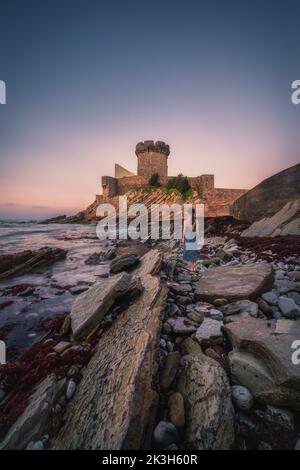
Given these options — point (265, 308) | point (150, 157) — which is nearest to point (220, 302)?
point (265, 308)

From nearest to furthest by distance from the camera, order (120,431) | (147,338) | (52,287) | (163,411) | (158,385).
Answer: (120,431) < (163,411) < (158,385) < (147,338) < (52,287)

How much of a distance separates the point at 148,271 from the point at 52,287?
349cm

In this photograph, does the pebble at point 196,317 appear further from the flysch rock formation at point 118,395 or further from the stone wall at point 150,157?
the stone wall at point 150,157

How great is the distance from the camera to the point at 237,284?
12.9 ft

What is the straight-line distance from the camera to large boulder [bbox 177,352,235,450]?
1646 mm

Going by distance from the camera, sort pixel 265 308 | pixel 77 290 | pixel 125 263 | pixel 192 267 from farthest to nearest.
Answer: pixel 125 263
pixel 192 267
pixel 77 290
pixel 265 308

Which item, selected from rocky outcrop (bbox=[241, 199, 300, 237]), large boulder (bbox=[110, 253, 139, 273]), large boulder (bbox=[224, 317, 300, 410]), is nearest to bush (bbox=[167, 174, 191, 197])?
rocky outcrop (bbox=[241, 199, 300, 237])

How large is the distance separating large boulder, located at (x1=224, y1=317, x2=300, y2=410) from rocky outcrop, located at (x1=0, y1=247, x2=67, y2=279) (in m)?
8.54

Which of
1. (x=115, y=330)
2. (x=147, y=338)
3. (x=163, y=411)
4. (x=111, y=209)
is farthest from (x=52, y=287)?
(x=111, y=209)

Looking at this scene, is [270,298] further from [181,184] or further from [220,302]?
[181,184]

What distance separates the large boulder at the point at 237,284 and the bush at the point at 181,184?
138 feet

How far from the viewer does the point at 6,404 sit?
230 centimetres

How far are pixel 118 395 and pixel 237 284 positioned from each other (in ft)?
9.65
